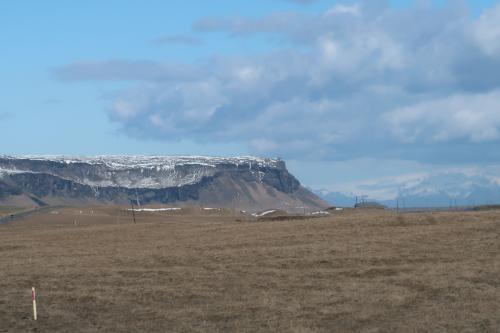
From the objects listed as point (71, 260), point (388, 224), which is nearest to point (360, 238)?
point (388, 224)

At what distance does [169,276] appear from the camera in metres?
38.5

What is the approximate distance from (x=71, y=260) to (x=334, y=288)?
17.7 meters

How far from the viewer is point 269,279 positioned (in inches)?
1451

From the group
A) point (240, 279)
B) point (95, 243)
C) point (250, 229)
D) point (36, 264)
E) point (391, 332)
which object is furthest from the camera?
point (250, 229)

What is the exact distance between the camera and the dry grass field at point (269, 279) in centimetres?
2706

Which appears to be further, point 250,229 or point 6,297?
point 250,229

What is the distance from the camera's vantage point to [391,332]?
24562 millimetres

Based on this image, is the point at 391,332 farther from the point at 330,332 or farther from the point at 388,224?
the point at 388,224

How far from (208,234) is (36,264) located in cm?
1988

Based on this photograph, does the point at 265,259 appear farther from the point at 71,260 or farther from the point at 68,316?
the point at 68,316

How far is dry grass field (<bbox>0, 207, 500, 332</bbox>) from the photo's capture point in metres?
27.1

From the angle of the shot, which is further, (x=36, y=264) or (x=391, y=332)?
(x=36, y=264)

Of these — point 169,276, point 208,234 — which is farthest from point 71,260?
point 208,234

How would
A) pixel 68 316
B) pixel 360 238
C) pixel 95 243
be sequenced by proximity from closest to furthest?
pixel 68 316, pixel 360 238, pixel 95 243
